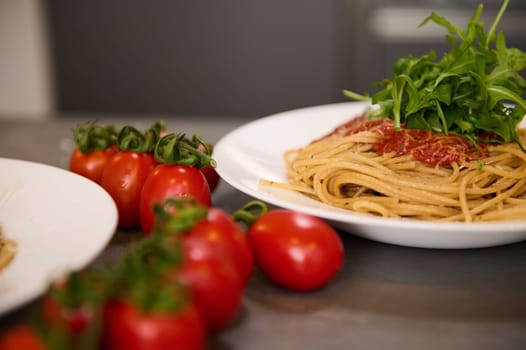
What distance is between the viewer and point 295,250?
124cm

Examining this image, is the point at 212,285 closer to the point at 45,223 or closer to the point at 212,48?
the point at 45,223

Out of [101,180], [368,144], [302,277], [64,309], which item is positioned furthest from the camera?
[368,144]

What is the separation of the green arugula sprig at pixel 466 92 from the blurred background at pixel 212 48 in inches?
127

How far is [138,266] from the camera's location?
909 millimetres

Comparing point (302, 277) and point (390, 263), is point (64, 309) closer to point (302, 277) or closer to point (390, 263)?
point (302, 277)

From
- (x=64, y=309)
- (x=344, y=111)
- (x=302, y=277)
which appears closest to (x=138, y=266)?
(x=64, y=309)

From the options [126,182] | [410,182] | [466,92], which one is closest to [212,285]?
[126,182]

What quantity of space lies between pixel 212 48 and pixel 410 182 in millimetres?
3744

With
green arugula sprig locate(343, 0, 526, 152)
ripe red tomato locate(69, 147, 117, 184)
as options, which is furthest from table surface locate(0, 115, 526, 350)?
green arugula sprig locate(343, 0, 526, 152)

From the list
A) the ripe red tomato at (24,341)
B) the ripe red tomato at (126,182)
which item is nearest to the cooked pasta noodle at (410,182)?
the ripe red tomato at (126,182)

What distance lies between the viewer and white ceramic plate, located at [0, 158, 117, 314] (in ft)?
3.59

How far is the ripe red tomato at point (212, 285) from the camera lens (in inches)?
39.9

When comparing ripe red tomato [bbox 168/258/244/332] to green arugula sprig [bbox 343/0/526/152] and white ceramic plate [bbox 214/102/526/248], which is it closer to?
white ceramic plate [bbox 214/102/526/248]

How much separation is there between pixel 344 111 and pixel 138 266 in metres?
1.59
